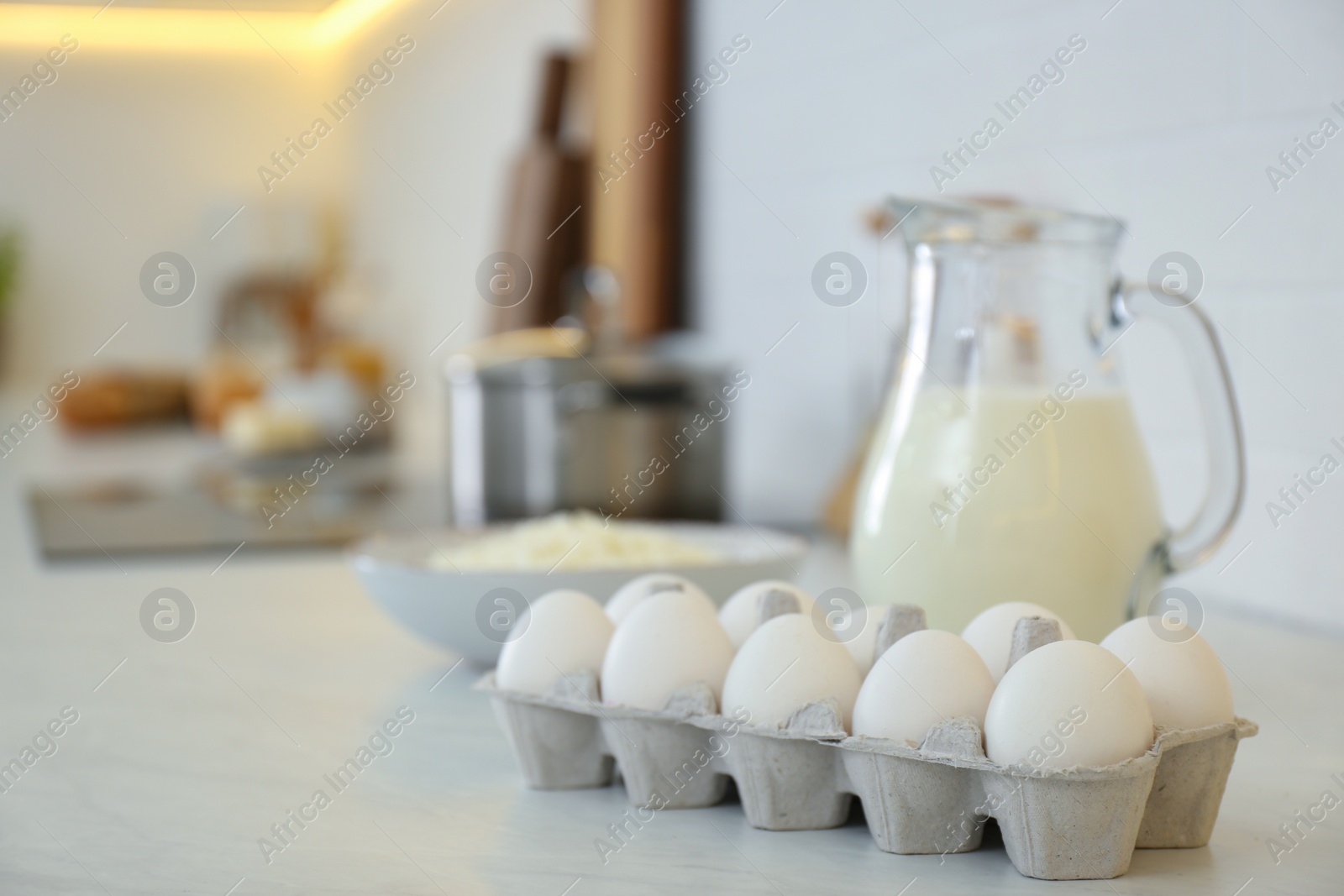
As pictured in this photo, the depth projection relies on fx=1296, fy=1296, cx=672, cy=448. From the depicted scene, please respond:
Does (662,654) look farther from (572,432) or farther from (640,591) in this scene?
(572,432)

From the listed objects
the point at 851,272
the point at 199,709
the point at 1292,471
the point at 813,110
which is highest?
Answer: the point at 813,110

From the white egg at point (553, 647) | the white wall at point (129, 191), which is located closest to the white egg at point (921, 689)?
the white egg at point (553, 647)

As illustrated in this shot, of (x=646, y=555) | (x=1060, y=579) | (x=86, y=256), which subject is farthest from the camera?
(x=86, y=256)

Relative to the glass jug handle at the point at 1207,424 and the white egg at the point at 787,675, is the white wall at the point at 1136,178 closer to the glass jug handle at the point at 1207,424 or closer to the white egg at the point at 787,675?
the glass jug handle at the point at 1207,424

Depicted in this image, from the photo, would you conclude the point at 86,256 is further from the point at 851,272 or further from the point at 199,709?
the point at 199,709

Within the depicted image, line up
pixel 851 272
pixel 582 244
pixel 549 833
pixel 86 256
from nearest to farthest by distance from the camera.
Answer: pixel 549 833 < pixel 851 272 < pixel 582 244 < pixel 86 256

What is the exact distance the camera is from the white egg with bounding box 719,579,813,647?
52 centimetres

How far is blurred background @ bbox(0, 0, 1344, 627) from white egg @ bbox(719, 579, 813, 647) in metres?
0.43

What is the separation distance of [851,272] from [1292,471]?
0.59m

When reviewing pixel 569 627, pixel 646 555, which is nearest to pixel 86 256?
pixel 646 555

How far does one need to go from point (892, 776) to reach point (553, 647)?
14 cm

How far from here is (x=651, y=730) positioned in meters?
0.47

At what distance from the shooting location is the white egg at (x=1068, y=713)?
0.39 meters

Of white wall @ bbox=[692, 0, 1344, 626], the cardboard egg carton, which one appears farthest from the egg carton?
white wall @ bbox=[692, 0, 1344, 626]
